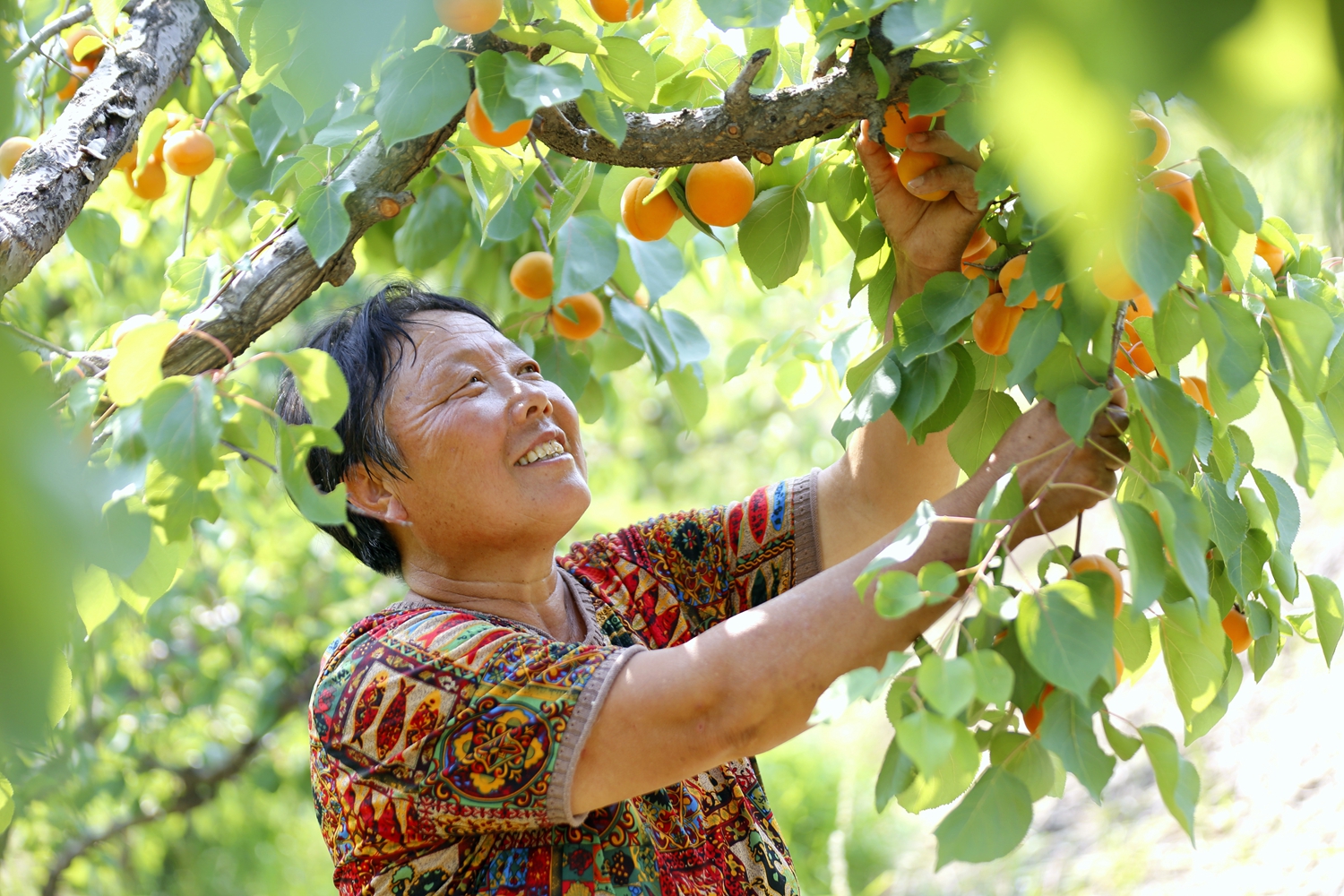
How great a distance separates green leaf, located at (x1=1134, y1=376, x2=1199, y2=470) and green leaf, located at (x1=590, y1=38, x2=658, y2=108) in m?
0.46

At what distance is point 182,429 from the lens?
2.19 feet

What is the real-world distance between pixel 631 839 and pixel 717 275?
1.62m

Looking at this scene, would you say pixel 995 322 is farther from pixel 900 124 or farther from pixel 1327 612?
pixel 1327 612

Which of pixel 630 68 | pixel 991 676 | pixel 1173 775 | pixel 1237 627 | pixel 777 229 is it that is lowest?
pixel 1237 627

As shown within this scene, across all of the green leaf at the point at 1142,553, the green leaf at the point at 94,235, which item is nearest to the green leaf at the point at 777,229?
the green leaf at the point at 1142,553

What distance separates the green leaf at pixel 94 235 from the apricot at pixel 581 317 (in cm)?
73

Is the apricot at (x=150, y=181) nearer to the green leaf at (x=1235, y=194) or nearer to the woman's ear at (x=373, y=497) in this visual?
the woman's ear at (x=373, y=497)

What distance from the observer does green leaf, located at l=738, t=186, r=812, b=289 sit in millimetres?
1150

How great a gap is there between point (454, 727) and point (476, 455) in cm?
36

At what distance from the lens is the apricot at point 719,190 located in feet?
3.48

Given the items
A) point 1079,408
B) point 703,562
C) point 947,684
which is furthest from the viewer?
point 703,562

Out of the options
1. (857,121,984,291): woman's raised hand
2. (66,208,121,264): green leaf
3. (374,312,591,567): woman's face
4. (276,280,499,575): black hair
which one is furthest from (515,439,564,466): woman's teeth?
(66,208,121,264): green leaf

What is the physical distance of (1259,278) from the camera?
0.94 metres

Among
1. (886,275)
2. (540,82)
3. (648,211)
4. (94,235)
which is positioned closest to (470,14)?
(540,82)
